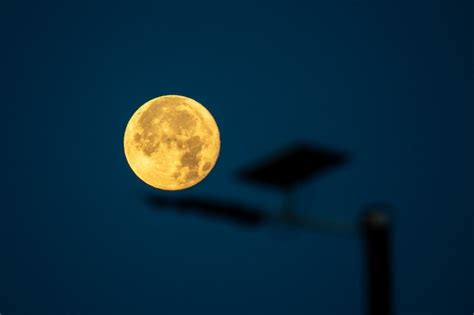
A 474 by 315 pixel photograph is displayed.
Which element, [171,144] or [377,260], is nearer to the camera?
[377,260]

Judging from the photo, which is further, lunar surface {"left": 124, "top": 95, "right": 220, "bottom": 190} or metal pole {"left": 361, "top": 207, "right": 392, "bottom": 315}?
lunar surface {"left": 124, "top": 95, "right": 220, "bottom": 190}

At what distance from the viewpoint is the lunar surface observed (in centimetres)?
525

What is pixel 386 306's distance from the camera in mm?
2711

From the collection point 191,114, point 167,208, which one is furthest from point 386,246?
point 191,114

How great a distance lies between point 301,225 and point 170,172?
2842 millimetres

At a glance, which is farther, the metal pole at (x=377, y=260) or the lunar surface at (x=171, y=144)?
the lunar surface at (x=171, y=144)

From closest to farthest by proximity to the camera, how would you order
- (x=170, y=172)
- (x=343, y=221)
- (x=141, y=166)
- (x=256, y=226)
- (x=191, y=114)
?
1. (x=256, y=226)
2. (x=343, y=221)
3. (x=170, y=172)
4. (x=141, y=166)
5. (x=191, y=114)

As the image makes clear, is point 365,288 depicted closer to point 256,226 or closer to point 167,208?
point 256,226

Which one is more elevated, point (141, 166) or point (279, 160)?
point (141, 166)

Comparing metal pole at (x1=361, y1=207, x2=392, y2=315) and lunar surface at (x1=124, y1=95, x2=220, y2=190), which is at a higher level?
lunar surface at (x1=124, y1=95, x2=220, y2=190)

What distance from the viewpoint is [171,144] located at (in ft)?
17.2

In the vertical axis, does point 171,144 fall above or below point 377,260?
above

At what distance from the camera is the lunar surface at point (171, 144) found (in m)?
5.25

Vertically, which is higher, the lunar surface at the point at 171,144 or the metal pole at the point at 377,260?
the lunar surface at the point at 171,144
